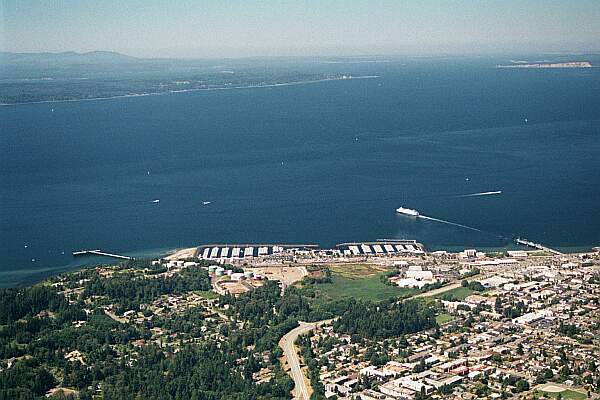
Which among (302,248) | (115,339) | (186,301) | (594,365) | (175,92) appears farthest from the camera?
(175,92)

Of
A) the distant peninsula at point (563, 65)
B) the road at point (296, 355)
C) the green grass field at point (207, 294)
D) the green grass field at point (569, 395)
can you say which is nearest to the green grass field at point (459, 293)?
the road at point (296, 355)

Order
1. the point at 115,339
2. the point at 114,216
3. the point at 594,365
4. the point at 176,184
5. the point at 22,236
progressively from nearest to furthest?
the point at 594,365, the point at 115,339, the point at 22,236, the point at 114,216, the point at 176,184

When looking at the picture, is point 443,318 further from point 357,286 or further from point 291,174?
point 291,174

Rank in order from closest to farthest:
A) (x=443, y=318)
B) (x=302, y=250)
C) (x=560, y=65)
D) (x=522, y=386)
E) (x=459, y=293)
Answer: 1. (x=522, y=386)
2. (x=443, y=318)
3. (x=459, y=293)
4. (x=302, y=250)
5. (x=560, y=65)

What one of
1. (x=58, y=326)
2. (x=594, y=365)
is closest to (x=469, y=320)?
(x=594, y=365)

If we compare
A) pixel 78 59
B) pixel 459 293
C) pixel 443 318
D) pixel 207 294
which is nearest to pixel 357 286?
pixel 459 293

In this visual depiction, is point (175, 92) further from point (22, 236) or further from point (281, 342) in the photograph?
point (281, 342)
